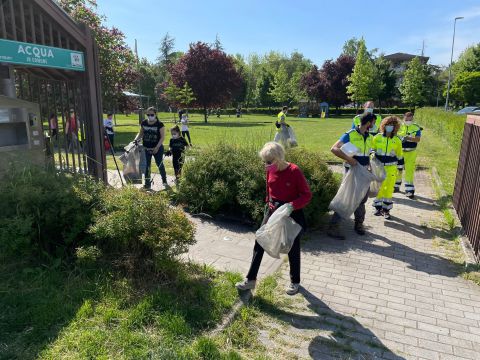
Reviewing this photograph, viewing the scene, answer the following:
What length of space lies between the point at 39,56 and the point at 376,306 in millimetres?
5947

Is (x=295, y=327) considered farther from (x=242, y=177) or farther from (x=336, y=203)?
(x=242, y=177)

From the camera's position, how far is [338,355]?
310 centimetres

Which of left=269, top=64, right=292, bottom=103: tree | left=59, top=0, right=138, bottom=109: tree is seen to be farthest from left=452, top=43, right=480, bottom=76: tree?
left=59, top=0, right=138, bottom=109: tree

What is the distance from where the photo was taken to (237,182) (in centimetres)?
616

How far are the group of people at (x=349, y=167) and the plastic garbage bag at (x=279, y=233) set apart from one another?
0.10 m

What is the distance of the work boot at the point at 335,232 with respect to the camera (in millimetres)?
5781

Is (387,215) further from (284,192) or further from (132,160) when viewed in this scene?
(132,160)

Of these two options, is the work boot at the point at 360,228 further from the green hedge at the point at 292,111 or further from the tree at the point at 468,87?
the tree at the point at 468,87

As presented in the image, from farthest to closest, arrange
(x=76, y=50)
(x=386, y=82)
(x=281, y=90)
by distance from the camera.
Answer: (x=281, y=90) < (x=386, y=82) < (x=76, y=50)

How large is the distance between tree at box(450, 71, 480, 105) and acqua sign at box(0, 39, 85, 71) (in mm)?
49994

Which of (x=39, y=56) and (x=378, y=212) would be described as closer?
(x=39, y=56)

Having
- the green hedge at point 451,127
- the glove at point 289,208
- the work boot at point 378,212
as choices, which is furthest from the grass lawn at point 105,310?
the green hedge at point 451,127

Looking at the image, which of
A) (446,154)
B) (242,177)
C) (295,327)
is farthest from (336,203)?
(446,154)

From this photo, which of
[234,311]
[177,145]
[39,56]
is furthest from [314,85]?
[234,311]
